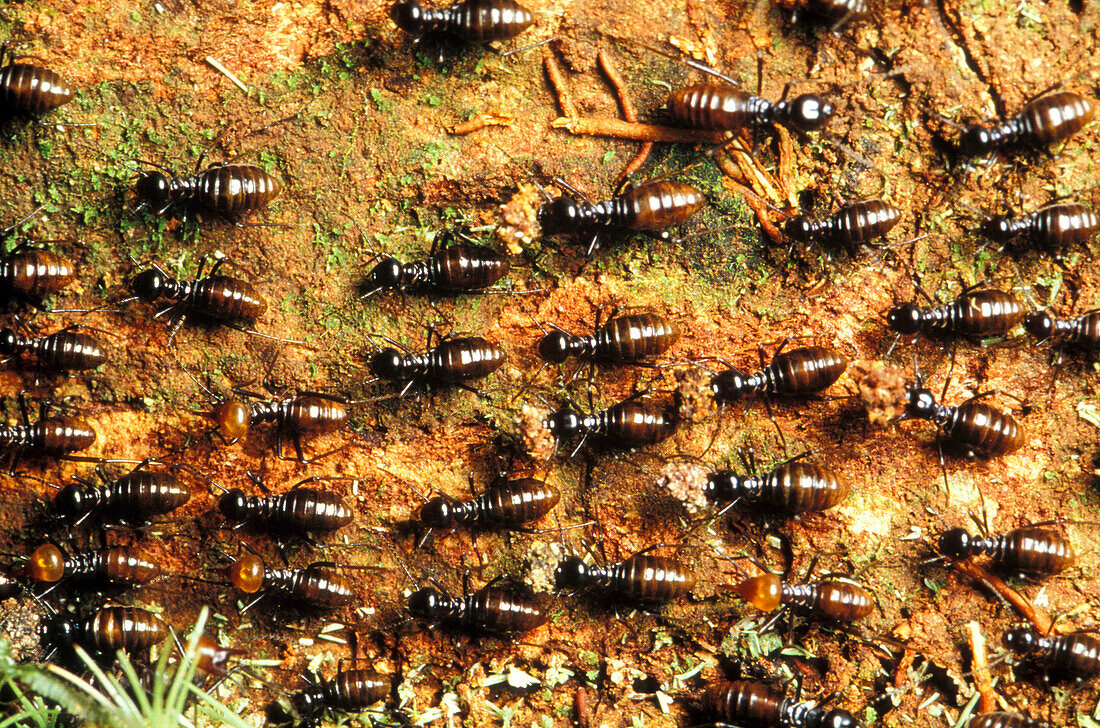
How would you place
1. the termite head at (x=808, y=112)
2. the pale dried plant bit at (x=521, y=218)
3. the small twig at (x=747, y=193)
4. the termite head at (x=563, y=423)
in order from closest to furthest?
the termite head at (x=808, y=112), the pale dried plant bit at (x=521, y=218), the termite head at (x=563, y=423), the small twig at (x=747, y=193)

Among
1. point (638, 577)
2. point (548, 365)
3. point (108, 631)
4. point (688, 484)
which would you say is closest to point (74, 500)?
point (108, 631)

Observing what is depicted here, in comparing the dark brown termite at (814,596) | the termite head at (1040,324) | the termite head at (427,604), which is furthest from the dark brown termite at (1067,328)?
the termite head at (427,604)

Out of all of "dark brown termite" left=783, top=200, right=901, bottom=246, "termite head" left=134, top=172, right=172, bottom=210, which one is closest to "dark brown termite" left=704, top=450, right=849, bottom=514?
"dark brown termite" left=783, top=200, right=901, bottom=246

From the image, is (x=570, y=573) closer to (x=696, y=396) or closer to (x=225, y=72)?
(x=696, y=396)

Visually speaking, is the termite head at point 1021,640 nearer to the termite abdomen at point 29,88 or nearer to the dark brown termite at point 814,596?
the dark brown termite at point 814,596

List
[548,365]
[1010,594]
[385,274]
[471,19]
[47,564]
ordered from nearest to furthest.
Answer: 1. [471,19]
2. [47,564]
3. [385,274]
4. [1010,594]
5. [548,365]
